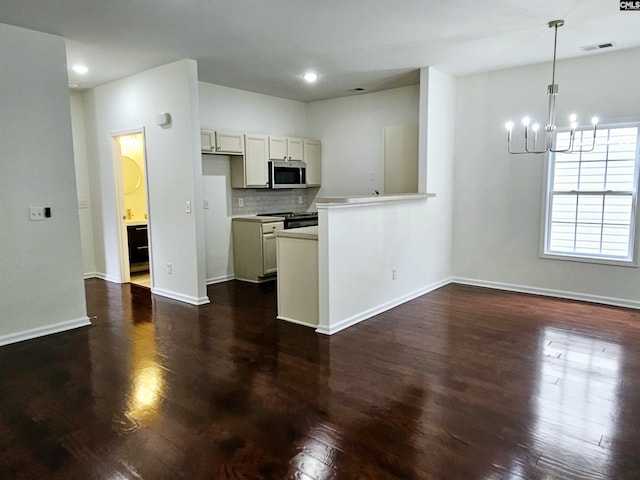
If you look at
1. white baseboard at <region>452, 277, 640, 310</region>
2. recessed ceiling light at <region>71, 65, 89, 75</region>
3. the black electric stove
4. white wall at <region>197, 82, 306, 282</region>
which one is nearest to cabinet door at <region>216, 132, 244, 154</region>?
white wall at <region>197, 82, 306, 282</region>

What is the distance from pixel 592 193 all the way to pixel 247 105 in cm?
464

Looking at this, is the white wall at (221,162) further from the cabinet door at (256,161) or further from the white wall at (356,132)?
the white wall at (356,132)

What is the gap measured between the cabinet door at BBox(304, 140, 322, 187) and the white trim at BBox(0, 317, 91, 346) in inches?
154

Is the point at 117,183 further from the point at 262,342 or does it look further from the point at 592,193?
the point at 592,193

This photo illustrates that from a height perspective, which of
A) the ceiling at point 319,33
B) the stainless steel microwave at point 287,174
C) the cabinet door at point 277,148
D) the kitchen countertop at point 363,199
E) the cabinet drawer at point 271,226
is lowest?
the cabinet drawer at point 271,226

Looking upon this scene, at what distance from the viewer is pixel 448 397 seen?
2.77 metres

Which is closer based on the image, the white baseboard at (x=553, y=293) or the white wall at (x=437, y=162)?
the white baseboard at (x=553, y=293)

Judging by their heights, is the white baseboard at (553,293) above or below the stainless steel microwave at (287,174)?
below

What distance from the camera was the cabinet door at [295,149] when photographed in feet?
21.7

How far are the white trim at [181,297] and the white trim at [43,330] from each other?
106 centimetres

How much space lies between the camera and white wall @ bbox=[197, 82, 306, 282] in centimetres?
586

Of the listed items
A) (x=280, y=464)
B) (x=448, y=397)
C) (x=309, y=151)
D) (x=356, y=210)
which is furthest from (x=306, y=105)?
(x=280, y=464)

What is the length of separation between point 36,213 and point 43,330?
3.56 ft

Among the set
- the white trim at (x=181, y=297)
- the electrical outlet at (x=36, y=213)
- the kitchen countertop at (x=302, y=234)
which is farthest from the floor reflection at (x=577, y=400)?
the electrical outlet at (x=36, y=213)
